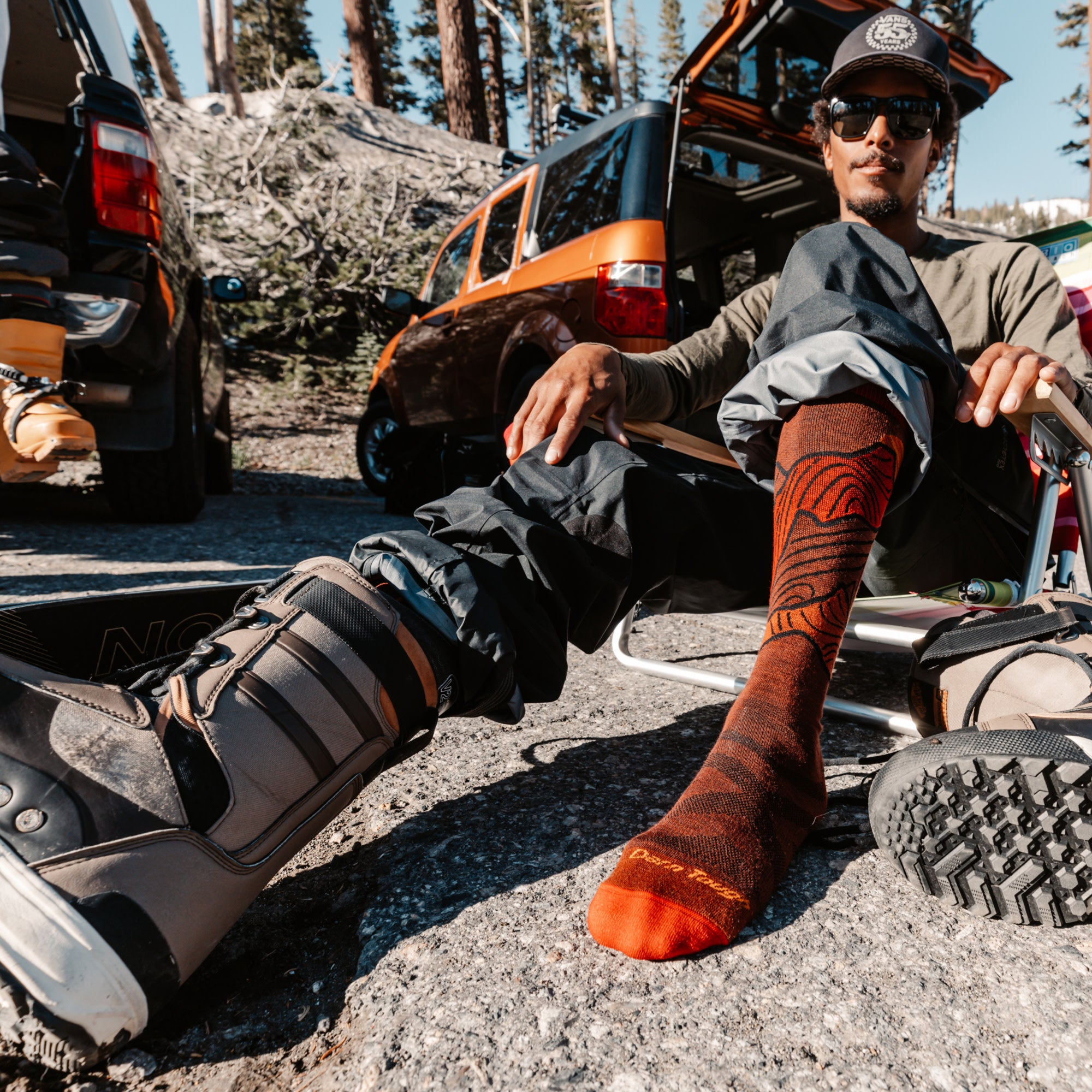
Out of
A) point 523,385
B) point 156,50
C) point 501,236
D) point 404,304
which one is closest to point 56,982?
point 523,385

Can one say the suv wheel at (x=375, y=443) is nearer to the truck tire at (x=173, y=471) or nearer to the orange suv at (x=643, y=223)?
the orange suv at (x=643, y=223)

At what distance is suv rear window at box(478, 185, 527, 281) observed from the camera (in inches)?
162

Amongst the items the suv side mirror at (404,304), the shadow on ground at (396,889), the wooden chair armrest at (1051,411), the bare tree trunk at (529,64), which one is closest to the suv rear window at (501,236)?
the suv side mirror at (404,304)

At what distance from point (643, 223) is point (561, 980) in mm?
2909

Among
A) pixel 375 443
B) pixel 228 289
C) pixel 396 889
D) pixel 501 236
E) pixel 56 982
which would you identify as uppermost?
pixel 501 236

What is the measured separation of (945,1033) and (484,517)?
72cm

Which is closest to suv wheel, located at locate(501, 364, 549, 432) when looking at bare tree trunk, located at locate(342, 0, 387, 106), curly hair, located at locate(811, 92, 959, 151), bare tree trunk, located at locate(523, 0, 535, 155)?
Answer: curly hair, located at locate(811, 92, 959, 151)

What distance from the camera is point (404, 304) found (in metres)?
→ 4.85

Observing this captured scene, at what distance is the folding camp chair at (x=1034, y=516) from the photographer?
3.90ft

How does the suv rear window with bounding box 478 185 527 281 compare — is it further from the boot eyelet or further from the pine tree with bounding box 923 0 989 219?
the pine tree with bounding box 923 0 989 219

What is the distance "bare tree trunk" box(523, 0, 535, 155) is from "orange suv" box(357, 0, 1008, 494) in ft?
65.5

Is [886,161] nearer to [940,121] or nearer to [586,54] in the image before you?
[940,121]

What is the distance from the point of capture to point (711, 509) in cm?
129

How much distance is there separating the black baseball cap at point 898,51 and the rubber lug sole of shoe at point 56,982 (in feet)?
6.64
